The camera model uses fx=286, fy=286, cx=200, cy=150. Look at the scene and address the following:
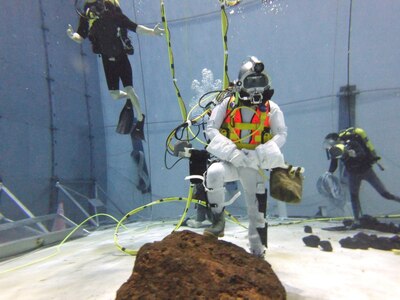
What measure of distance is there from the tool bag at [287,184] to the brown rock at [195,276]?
0.72 meters

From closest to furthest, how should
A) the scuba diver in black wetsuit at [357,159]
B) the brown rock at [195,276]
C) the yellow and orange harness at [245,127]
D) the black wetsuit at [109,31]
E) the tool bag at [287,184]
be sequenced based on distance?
1. the brown rock at [195,276]
2. the tool bag at [287,184]
3. the yellow and orange harness at [245,127]
4. the black wetsuit at [109,31]
5. the scuba diver in black wetsuit at [357,159]

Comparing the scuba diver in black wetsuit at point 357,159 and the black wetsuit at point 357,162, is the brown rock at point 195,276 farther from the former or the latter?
the black wetsuit at point 357,162

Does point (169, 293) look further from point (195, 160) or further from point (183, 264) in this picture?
point (195, 160)

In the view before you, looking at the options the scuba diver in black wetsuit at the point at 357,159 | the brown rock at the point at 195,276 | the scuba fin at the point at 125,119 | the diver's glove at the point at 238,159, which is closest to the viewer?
the brown rock at the point at 195,276

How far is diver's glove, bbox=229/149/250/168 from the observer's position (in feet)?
9.24

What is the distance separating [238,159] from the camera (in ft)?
9.28

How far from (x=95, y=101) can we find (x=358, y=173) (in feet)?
28.1

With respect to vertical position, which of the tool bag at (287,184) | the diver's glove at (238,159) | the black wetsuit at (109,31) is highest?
the black wetsuit at (109,31)

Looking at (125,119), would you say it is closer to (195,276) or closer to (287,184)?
(287,184)

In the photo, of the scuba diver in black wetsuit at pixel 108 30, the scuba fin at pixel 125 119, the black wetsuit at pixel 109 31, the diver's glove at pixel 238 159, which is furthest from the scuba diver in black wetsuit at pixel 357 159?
the black wetsuit at pixel 109 31

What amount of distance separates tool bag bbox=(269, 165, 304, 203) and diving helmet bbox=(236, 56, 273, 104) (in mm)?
738

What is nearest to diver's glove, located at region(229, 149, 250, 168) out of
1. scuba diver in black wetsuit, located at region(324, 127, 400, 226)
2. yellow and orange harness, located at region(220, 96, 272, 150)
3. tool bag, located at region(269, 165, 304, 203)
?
yellow and orange harness, located at region(220, 96, 272, 150)

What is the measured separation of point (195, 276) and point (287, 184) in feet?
4.25

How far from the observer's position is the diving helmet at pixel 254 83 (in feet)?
9.11
